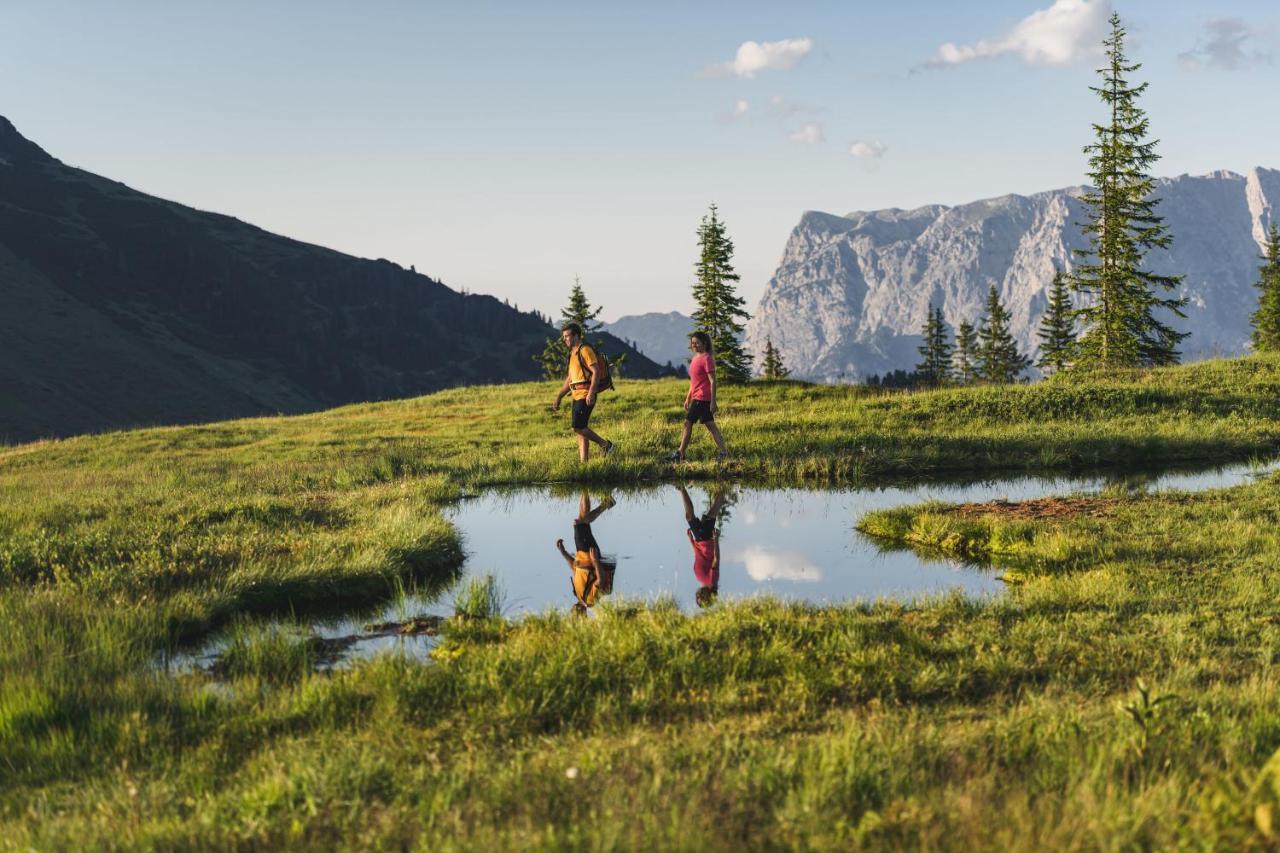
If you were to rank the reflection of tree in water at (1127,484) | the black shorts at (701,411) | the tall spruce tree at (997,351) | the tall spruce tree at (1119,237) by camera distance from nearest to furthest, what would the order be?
the reflection of tree in water at (1127,484) → the black shorts at (701,411) → the tall spruce tree at (1119,237) → the tall spruce tree at (997,351)

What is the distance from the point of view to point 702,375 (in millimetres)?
18766

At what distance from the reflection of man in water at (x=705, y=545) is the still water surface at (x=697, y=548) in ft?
0.07

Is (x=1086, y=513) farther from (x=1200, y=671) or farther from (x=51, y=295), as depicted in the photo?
(x=51, y=295)

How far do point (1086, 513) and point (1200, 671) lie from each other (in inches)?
264

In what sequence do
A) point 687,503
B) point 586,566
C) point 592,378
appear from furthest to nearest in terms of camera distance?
point 592,378
point 687,503
point 586,566

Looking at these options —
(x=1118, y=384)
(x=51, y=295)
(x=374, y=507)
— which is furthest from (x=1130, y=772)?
(x=51, y=295)

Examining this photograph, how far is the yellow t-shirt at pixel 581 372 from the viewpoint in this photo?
18.8 m

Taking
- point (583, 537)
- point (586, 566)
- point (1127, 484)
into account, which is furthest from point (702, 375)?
point (586, 566)

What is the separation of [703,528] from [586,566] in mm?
2657

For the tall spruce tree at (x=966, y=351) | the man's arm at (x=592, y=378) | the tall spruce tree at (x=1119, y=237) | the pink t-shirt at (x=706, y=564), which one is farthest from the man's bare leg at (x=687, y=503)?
the tall spruce tree at (x=966, y=351)

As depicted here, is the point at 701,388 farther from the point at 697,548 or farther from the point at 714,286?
the point at 714,286

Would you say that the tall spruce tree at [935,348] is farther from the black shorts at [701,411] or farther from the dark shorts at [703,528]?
the dark shorts at [703,528]

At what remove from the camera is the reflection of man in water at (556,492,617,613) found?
33.2 ft

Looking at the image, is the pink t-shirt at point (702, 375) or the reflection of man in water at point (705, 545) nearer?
the reflection of man in water at point (705, 545)
